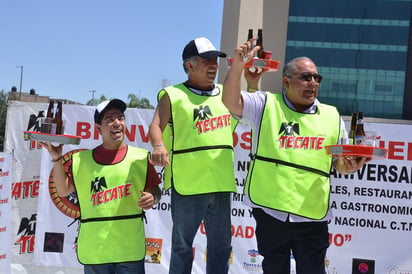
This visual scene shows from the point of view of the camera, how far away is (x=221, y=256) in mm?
3463

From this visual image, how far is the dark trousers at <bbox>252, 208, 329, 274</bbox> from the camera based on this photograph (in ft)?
9.79

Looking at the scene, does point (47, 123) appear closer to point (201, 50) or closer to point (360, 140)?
point (201, 50)

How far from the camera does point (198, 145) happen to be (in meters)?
3.46

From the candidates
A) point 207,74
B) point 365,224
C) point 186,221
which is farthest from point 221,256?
point 365,224

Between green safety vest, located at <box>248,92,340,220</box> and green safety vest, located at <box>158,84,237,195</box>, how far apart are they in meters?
0.41

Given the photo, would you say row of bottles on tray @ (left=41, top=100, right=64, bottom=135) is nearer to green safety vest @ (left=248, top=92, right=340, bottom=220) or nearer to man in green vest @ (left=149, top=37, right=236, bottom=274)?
man in green vest @ (left=149, top=37, right=236, bottom=274)

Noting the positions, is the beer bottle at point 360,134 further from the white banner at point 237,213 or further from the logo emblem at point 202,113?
the white banner at point 237,213

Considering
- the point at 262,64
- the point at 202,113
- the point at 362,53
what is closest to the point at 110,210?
the point at 202,113

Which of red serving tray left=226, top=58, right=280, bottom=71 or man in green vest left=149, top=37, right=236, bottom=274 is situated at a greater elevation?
red serving tray left=226, top=58, right=280, bottom=71

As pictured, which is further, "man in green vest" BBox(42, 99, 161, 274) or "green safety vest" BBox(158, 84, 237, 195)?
"green safety vest" BBox(158, 84, 237, 195)

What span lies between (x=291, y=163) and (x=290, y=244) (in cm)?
47

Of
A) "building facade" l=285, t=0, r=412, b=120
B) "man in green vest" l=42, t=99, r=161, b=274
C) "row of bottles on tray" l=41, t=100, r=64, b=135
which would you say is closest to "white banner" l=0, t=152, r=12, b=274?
"man in green vest" l=42, t=99, r=161, b=274

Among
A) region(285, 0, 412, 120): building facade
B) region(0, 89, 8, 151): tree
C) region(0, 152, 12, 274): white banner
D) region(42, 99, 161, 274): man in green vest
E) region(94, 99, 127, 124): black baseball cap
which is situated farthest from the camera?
region(0, 89, 8, 151): tree

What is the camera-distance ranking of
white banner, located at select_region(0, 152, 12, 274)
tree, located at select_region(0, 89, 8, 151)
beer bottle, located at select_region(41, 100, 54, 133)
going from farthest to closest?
tree, located at select_region(0, 89, 8, 151), white banner, located at select_region(0, 152, 12, 274), beer bottle, located at select_region(41, 100, 54, 133)
